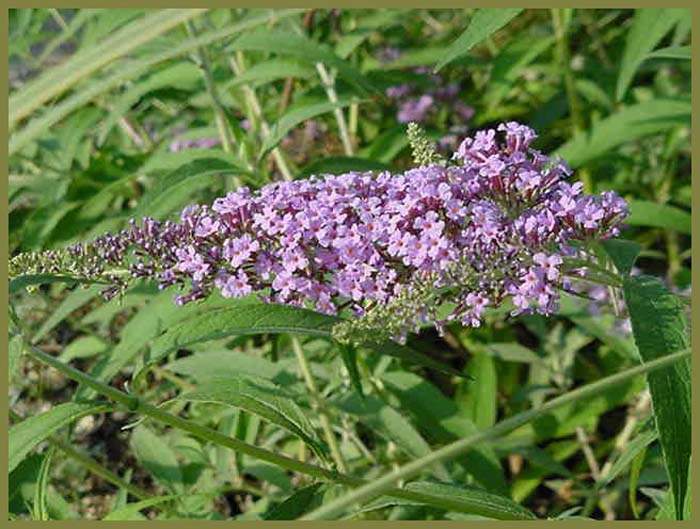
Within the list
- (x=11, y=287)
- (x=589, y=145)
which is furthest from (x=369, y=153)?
(x=11, y=287)

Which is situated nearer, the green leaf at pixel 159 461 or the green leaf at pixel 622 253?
the green leaf at pixel 622 253

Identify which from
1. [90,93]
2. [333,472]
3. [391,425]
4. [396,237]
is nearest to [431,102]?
[391,425]

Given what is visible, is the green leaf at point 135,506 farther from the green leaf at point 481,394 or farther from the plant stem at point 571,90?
the plant stem at point 571,90

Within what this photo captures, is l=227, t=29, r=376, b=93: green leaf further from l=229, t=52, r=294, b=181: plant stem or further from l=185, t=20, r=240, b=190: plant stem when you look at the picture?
l=229, t=52, r=294, b=181: plant stem

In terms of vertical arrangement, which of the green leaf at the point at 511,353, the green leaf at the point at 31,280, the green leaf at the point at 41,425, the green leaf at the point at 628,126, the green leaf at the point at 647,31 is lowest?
the green leaf at the point at 511,353

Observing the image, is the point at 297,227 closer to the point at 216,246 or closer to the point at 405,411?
the point at 216,246

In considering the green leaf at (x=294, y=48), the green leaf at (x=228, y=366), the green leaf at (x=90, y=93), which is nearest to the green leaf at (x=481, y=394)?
the green leaf at (x=228, y=366)
